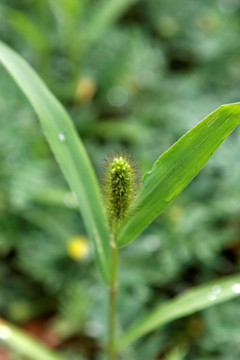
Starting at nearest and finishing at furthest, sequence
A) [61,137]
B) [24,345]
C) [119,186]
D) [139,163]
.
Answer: [119,186] < [61,137] < [24,345] < [139,163]

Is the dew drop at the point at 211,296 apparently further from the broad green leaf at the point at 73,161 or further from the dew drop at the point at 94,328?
the dew drop at the point at 94,328

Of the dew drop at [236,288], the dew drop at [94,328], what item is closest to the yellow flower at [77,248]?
the dew drop at [94,328]

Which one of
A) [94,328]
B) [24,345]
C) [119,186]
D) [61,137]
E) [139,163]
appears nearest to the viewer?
[119,186]

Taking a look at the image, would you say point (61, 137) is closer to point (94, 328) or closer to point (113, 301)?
point (113, 301)

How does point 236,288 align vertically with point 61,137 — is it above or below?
below

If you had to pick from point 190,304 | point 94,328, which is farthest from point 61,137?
point 94,328

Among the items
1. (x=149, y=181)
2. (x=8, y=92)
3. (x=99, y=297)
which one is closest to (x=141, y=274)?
(x=99, y=297)

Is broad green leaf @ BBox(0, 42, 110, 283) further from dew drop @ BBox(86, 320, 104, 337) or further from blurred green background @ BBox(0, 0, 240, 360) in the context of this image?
dew drop @ BBox(86, 320, 104, 337)

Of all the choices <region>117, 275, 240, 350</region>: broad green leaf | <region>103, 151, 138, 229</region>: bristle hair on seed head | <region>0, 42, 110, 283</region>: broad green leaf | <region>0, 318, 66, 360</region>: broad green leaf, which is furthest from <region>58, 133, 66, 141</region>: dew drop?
<region>0, 318, 66, 360</region>: broad green leaf
